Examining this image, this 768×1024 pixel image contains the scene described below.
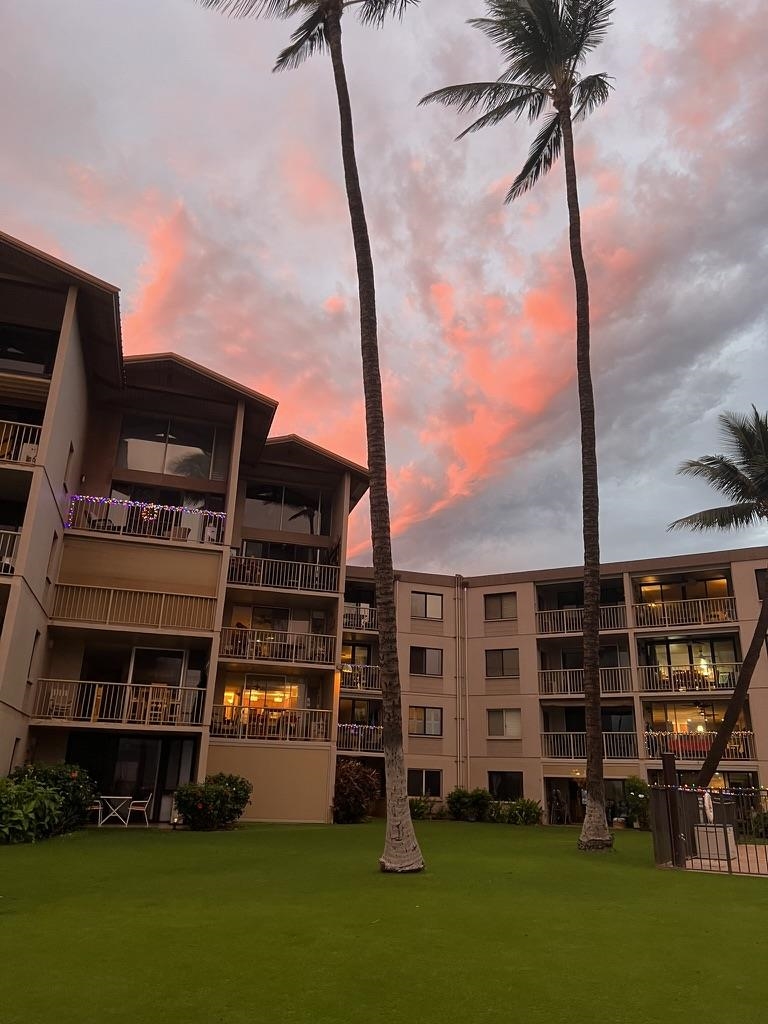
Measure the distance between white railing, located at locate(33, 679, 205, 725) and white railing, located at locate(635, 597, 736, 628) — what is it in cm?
1995

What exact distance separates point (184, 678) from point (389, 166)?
16198 millimetres

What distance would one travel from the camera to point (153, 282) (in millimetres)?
24688

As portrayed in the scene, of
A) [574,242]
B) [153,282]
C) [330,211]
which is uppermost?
[330,211]

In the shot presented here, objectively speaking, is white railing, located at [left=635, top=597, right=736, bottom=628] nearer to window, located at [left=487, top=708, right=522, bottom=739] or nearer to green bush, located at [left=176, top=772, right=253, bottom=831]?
window, located at [left=487, top=708, right=522, bottom=739]

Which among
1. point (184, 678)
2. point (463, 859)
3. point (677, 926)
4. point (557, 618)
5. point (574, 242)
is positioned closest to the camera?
point (677, 926)

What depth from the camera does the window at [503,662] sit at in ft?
110

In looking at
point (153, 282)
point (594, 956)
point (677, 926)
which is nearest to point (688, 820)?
point (677, 926)

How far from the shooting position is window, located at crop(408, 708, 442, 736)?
3297cm

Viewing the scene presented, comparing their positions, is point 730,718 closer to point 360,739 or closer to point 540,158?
point 360,739

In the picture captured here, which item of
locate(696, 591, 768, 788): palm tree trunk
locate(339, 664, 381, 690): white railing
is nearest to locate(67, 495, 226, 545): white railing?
locate(339, 664, 381, 690): white railing

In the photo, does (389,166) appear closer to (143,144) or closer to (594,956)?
(143,144)

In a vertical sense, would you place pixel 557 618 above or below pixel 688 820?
above

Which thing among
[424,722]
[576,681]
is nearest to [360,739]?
[424,722]

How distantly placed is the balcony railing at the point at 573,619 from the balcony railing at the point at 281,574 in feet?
39.9
